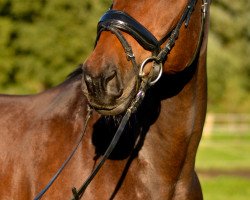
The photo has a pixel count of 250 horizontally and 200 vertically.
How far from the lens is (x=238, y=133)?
3578cm

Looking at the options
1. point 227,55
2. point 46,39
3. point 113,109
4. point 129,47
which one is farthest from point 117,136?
point 227,55

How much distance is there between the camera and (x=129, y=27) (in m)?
3.40

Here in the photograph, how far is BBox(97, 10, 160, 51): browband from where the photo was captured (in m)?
3.41

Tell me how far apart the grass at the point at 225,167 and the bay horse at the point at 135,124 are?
804 centimetres

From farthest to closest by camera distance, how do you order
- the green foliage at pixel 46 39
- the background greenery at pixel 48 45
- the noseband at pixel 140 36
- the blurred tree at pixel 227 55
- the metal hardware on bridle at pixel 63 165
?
the blurred tree at pixel 227 55 < the green foliage at pixel 46 39 < the background greenery at pixel 48 45 < the metal hardware on bridle at pixel 63 165 < the noseband at pixel 140 36

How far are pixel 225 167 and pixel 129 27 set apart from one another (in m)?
16.2

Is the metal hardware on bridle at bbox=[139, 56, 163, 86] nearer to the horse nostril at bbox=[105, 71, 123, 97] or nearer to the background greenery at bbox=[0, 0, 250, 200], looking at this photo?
the horse nostril at bbox=[105, 71, 123, 97]

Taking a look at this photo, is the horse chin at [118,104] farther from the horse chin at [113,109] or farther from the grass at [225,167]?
the grass at [225,167]

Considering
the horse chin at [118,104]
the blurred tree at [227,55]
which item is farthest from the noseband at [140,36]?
the blurred tree at [227,55]

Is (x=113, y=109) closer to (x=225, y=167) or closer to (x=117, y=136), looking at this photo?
(x=117, y=136)

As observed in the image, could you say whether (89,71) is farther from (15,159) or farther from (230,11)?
(230,11)

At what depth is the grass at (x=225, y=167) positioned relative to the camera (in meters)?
13.2

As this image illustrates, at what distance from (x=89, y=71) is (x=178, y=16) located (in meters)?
0.68

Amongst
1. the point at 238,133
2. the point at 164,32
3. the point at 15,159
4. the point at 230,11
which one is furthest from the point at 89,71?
the point at 230,11
